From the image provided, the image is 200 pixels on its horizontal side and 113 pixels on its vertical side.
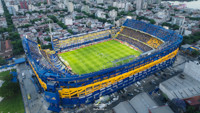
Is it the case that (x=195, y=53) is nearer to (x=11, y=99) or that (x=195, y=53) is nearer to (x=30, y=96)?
(x=30, y=96)

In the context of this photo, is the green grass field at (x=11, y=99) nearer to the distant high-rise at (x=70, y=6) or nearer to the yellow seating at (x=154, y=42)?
the yellow seating at (x=154, y=42)

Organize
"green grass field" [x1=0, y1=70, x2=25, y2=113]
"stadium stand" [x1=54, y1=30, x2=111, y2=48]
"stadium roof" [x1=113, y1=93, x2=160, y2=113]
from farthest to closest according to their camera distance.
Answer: "stadium stand" [x1=54, y1=30, x2=111, y2=48], "green grass field" [x1=0, y1=70, x2=25, y2=113], "stadium roof" [x1=113, y1=93, x2=160, y2=113]

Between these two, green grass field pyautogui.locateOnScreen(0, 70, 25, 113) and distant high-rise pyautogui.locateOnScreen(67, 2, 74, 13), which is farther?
distant high-rise pyautogui.locateOnScreen(67, 2, 74, 13)

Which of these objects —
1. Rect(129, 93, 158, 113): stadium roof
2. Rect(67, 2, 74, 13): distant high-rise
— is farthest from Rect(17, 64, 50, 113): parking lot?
Rect(67, 2, 74, 13): distant high-rise

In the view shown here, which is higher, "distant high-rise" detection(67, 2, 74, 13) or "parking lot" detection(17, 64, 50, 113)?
"distant high-rise" detection(67, 2, 74, 13)

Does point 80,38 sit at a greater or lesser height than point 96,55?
greater

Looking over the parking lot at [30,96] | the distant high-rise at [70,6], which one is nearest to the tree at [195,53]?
the parking lot at [30,96]

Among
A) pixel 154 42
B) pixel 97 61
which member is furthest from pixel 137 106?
pixel 154 42

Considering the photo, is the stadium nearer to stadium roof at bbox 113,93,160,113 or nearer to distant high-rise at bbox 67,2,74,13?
stadium roof at bbox 113,93,160,113
